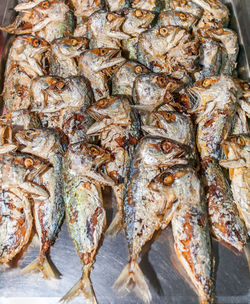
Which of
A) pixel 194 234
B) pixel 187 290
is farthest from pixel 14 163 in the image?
pixel 187 290

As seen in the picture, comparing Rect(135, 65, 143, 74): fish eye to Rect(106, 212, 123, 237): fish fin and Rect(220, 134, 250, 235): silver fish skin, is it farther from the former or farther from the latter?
Rect(106, 212, 123, 237): fish fin

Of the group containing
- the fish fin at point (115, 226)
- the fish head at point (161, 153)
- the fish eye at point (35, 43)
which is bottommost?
the fish fin at point (115, 226)

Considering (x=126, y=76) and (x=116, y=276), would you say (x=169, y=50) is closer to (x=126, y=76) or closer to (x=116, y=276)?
(x=126, y=76)

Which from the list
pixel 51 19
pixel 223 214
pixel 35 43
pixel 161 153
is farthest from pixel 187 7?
pixel 223 214

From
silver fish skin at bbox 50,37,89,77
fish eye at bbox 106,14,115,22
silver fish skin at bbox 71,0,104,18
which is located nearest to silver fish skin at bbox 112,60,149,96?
silver fish skin at bbox 50,37,89,77

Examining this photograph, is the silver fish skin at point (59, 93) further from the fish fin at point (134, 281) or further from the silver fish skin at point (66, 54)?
the fish fin at point (134, 281)

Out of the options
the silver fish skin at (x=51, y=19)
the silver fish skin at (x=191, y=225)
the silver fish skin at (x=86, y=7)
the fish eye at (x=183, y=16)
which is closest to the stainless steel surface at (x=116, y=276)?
the silver fish skin at (x=191, y=225)
